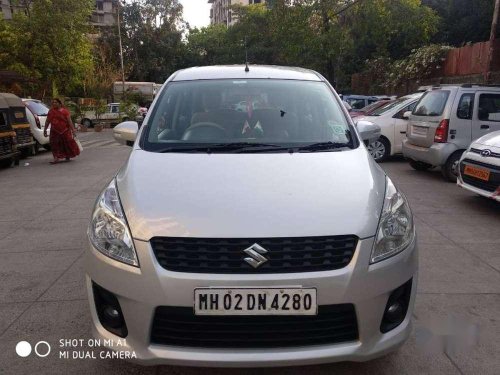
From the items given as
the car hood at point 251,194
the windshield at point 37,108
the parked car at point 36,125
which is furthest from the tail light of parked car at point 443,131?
the windshield at point 37,108

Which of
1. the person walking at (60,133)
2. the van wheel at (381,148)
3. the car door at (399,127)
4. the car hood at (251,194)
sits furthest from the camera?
the person walking at (60,133)

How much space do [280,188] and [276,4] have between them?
22849mm

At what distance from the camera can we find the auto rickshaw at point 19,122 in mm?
11609

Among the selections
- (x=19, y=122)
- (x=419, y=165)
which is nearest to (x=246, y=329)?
(x=419, y=165)

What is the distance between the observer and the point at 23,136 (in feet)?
40.0

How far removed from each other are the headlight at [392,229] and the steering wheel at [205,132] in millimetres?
1239

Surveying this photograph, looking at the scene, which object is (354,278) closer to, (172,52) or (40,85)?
(40,85)

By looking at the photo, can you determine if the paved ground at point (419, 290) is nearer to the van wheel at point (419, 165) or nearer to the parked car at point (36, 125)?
the van wheel at point (419, 165)

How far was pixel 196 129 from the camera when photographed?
137 inches

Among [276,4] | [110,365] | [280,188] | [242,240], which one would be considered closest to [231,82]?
[280,188]

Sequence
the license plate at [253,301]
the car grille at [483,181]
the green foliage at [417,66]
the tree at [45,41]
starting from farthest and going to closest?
the tree at [45,41], the green foliage at [417,66], the car grille at [483,181], the license plate at [253,301]

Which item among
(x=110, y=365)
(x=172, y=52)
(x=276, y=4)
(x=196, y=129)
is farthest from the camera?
(x=172, y=52)

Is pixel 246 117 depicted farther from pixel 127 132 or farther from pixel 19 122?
pixel 19 122

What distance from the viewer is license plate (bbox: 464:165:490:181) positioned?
6156 mm
